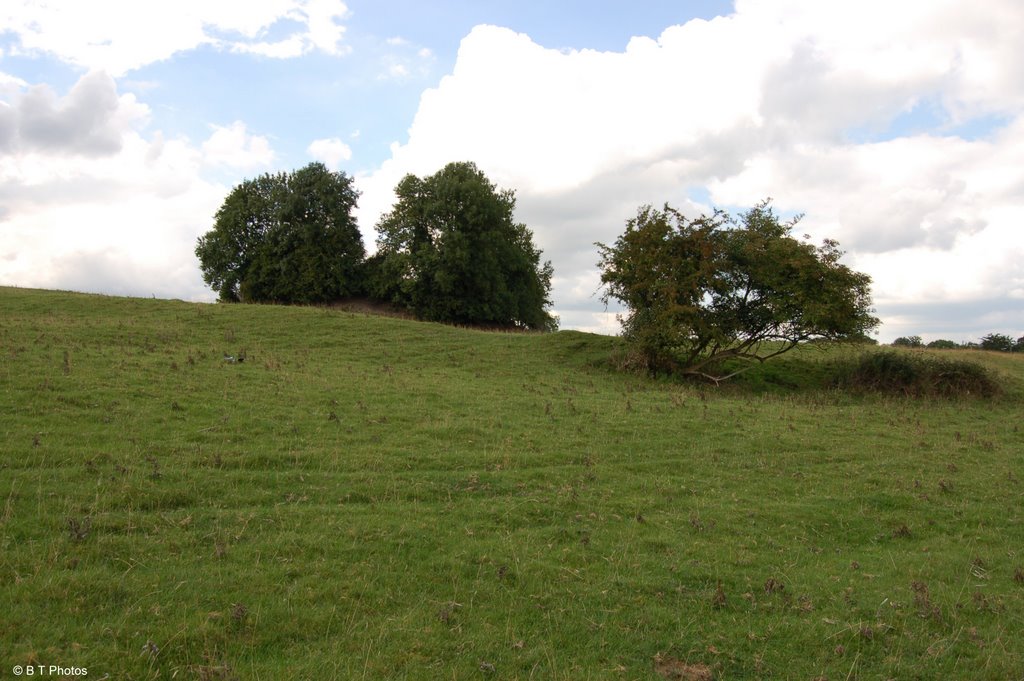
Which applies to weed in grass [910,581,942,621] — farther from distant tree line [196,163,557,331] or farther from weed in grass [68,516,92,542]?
distant tree line [196,163,557,331]

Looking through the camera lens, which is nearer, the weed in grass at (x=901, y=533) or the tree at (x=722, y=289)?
the weed in grass at (x=901, y=533)

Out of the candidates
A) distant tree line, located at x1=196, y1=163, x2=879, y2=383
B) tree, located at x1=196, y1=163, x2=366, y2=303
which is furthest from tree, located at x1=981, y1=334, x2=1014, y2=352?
tree, located at x1=196, y1=163, x2=366, y2=303

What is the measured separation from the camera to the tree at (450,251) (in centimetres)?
5522

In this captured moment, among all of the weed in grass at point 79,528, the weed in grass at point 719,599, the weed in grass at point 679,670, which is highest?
the weed in grass at point 79,528

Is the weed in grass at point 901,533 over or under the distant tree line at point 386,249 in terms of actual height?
under

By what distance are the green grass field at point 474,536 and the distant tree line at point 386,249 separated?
118 ft

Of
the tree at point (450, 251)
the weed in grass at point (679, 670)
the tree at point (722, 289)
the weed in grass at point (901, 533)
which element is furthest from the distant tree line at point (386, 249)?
the weed in grass at point (679, 670)

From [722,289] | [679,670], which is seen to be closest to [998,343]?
[722,289]

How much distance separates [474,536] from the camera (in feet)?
31.4

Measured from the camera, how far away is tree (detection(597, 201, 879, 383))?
3028cm

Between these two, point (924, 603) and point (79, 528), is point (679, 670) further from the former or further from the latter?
point (79, 528)

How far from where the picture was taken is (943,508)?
1256 cm

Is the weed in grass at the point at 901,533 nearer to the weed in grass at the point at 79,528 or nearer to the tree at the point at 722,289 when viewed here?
the weed in grass at the point at 79,528

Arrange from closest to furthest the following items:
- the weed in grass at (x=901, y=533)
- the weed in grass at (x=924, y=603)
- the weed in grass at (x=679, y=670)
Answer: the weed in grass at (x=679, y=670)
the weed in grass at (x=924, y=603)
the weed in grass at (x=901, y=533)
